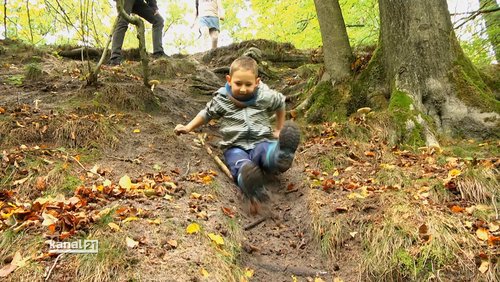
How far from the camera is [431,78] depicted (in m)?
4.55

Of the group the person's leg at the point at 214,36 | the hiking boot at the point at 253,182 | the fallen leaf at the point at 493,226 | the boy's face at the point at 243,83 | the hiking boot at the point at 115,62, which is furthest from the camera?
the person's leg at the point at 214,36

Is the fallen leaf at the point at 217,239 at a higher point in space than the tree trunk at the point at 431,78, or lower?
lower

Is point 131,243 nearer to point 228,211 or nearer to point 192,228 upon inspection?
point 192,228

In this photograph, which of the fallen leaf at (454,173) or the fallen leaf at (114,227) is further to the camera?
the fallen leaf at (454,173)

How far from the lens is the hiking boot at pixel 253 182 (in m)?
3.20

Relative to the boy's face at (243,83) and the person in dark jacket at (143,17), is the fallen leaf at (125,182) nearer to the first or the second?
the boy's face at (243,83)

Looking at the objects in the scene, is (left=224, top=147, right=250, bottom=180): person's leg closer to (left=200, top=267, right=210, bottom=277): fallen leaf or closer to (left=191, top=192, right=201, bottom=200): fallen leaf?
(left=191, top=192, right=201, bottom=200): fallen leaf

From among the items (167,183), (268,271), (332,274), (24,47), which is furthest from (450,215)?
(24,47)

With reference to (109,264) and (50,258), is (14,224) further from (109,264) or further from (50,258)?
(109,264)

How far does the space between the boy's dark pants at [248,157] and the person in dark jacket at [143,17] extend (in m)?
3.90

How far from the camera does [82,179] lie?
3.26m

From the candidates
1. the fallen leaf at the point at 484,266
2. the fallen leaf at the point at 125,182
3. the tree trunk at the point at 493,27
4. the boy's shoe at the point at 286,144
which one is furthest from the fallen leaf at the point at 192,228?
the tree trunk at the point at 493,27

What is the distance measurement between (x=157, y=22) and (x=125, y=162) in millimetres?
4668

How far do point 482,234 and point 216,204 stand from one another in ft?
6.07
